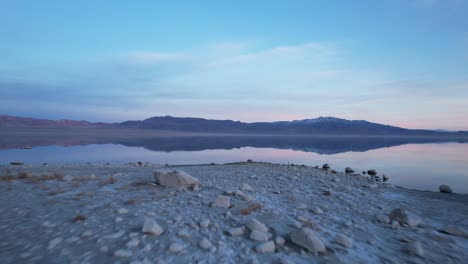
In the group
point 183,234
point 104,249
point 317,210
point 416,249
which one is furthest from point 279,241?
point 104,249

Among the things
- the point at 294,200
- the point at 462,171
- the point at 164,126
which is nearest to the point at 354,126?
the point at 164,126

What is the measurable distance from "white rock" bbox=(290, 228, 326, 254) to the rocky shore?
12 millimetres

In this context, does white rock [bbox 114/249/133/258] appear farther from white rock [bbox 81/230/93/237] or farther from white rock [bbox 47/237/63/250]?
white rock [bbox 47/237/63/250]

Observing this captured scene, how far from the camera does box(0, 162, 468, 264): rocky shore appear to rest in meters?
3.01

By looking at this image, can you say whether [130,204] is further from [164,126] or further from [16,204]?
[164,126]

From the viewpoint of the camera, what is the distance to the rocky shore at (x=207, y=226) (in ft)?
9.88

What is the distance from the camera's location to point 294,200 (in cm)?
571

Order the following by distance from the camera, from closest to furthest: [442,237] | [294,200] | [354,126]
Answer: [442,237], [294,200], [354,126]

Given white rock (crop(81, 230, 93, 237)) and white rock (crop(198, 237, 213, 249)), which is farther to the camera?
white rock (crop(81, 230, 93, 237))

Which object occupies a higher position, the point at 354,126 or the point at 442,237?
the point at 354,126

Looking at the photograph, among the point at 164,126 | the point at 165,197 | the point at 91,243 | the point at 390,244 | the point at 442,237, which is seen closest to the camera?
the point at 91,243

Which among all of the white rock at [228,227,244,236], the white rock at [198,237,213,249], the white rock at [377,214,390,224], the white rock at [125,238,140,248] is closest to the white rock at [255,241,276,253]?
the white rock at [228,227,244,236]

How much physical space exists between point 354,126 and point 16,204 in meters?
181

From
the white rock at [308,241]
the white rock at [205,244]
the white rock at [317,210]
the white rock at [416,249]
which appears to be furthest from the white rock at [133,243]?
the white rock at [416,249]
